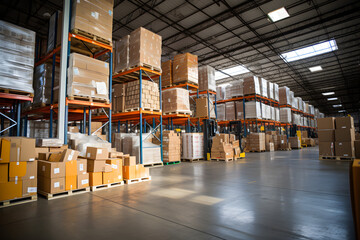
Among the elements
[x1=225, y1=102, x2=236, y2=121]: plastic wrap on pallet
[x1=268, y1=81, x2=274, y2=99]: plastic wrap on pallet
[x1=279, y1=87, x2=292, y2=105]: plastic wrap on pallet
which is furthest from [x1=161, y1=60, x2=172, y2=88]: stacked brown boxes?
[x1=279, y1=87, x2=292, y2=105]: plastic wrap on pallet

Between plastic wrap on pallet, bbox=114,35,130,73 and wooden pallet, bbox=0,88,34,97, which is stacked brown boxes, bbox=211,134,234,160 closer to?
plastic wrap on pallet, bbox=114,35,130,73

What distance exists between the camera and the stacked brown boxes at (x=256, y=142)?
15500 mm

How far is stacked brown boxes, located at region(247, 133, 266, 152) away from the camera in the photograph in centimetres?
1550

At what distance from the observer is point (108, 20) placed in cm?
693

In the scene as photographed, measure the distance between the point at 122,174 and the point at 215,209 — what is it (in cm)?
281

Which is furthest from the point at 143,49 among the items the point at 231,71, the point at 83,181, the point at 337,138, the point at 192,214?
the point at 231,71

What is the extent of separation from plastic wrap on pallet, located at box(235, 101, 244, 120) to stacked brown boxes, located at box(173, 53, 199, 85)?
19.1 ft

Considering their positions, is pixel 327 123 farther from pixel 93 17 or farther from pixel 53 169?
pixel 53 169

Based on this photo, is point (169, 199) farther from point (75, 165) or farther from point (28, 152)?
point (28, 152)

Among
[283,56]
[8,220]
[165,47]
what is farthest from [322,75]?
[8,220]

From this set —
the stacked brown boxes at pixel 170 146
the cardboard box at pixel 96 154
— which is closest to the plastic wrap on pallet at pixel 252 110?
the stacked brown boxes at pixel 170 146

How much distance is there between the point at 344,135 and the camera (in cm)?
873

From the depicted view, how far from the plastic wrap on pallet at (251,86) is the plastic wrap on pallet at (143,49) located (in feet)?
28.1

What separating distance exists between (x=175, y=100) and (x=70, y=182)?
6373 millimetres
